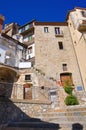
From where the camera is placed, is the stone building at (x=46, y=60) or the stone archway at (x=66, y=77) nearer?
the stone building at (x=46, y=60)

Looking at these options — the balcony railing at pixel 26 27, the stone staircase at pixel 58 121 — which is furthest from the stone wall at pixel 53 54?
the stone staircase at pixel 58 121

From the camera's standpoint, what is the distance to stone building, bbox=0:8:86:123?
14.9 m

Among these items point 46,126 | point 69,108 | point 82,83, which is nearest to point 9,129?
point 46,126

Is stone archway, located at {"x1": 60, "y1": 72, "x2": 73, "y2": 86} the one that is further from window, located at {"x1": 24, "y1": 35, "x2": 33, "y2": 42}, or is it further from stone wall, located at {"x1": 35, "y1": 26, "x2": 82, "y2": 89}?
window, located at {"x1": 24, "y1": 35, "x2": 33, "y2": 42}

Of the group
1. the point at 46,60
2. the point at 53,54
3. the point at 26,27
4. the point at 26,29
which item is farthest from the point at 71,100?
the point at 26,27

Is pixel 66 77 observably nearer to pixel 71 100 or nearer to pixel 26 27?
pixel 71 100

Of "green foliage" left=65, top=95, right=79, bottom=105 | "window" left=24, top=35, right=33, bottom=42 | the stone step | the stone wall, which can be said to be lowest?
the stone step

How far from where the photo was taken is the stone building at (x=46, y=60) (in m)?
14.9

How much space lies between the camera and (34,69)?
61.0ft

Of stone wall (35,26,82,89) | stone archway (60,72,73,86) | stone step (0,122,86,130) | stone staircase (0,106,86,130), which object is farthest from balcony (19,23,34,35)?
stone step (0,122,86,130)

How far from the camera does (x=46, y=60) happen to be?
20.5m

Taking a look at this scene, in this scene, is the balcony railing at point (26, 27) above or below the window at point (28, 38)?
above

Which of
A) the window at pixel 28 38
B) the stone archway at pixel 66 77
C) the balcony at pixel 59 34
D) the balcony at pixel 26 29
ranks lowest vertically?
the stone archway at pixel 66 77

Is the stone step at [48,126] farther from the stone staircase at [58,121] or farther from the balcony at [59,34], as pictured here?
the balcony at [59,34]
